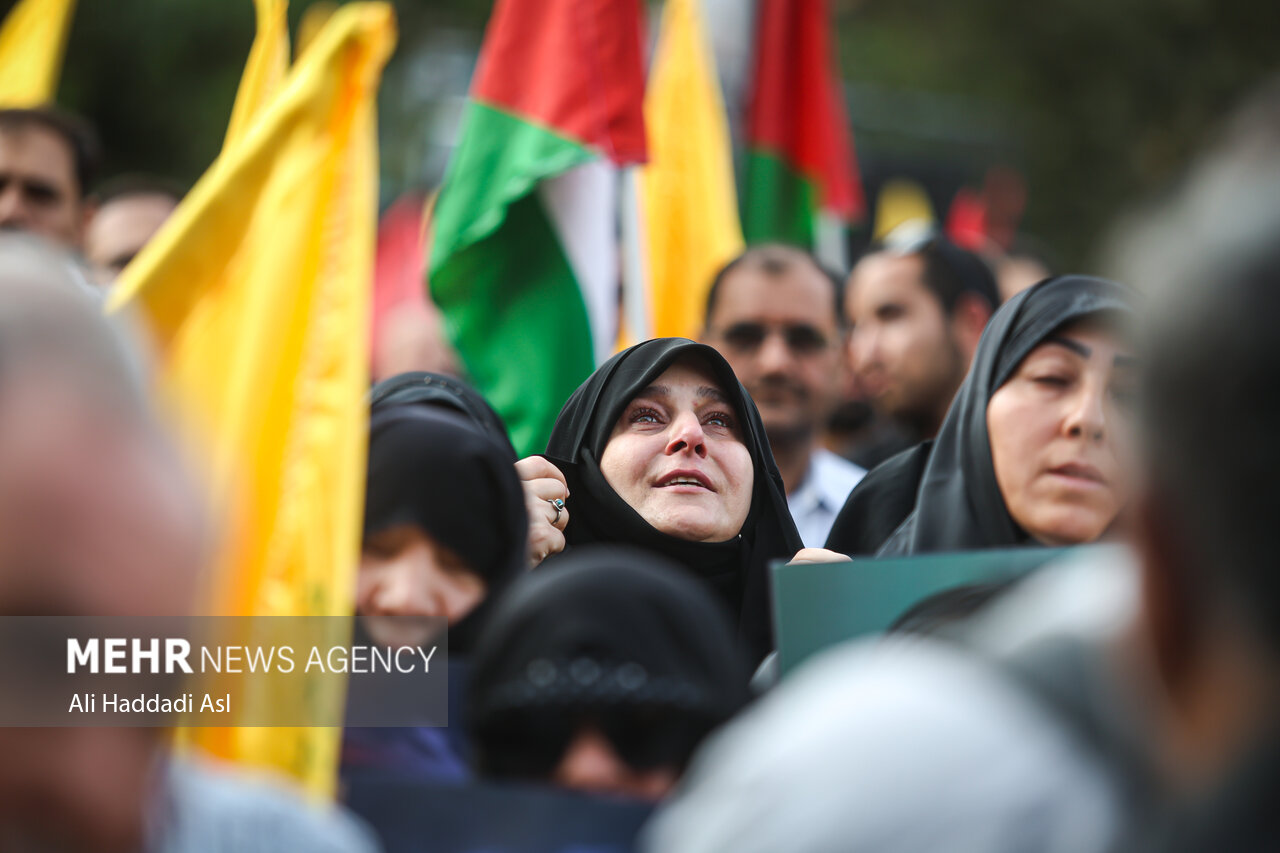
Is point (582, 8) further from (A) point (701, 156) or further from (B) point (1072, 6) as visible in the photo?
(B) point (1072, 6)

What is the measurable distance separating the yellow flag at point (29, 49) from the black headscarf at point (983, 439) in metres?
3.49

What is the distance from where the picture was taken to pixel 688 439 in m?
2.91

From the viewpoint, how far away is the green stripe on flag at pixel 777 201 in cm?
596

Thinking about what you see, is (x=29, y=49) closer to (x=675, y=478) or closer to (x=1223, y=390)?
(x=675, y=478)

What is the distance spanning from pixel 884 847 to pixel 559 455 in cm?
228

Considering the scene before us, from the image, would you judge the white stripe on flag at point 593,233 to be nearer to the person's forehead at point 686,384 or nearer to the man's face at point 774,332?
the man's face at point 774,332

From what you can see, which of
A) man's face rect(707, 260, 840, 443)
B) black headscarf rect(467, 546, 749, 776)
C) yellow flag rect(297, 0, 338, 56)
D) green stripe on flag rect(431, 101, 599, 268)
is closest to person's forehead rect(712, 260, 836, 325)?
man's face rect(707, 260, 840, 443)

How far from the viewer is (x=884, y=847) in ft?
3.03

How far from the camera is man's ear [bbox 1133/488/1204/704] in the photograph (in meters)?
0.88

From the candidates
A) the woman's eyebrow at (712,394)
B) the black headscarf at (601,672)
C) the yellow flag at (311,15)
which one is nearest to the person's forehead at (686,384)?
the woman's eyebrow at (712,394)

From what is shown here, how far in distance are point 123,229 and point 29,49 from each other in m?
0.68

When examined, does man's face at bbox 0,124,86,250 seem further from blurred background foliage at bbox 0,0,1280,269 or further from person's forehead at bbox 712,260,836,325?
blurred background foliage at bbox 0,0,1280,269

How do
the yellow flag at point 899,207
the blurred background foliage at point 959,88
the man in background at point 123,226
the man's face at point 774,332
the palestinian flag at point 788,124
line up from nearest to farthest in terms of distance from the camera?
the man's face at point 774,332 < the man in background at point 123,226 < the palestinian flag at point 788,124 < the yellow flag at point 899,207 < the blurred background foliage at point 959,88

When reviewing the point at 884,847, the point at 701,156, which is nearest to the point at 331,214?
the point at 884,847
